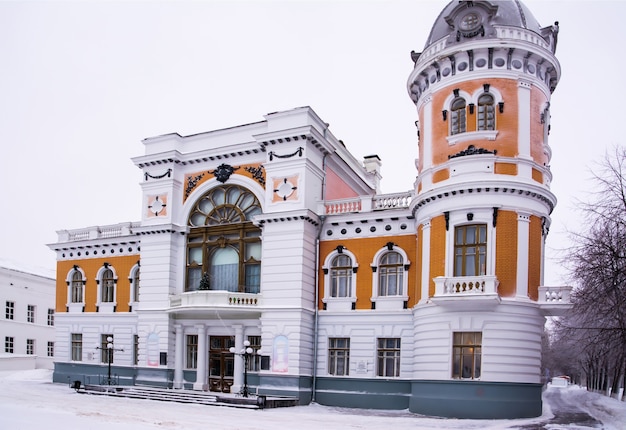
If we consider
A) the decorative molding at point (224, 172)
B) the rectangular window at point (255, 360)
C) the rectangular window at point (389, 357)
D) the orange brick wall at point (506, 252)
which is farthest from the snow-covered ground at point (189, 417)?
the decorative molding at point (224, 172)

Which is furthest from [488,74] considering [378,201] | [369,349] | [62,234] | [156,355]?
[62,234]

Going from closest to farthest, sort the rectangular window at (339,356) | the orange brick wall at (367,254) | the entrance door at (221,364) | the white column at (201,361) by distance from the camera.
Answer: the orange brick wall at (367,254), the rectangular window at (339,356), the entrance door at (221,364), the white column at (201,361)

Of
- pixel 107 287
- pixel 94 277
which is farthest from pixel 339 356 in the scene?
pixel 94 277

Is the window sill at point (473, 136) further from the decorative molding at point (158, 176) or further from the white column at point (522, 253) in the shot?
the decorative molding at point (158, 176)

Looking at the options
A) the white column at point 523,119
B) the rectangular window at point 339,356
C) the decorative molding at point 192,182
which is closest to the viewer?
the white column at point 523,119

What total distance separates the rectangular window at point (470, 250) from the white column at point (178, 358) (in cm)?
1408

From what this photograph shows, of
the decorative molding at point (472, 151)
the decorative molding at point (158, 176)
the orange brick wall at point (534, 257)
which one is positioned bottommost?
the orange brick wall at point (534, 257)

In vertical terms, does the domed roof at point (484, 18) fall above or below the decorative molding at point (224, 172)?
above

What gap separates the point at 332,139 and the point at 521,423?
52.3ft

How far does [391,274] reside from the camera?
2828cm

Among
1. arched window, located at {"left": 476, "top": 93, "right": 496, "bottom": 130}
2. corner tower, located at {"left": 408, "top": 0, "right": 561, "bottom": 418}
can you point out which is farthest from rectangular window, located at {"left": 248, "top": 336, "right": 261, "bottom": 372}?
arched window, located at {"left": 476, "top": 93, "right": 496, "bottom": 130}

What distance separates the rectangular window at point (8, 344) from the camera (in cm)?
5056

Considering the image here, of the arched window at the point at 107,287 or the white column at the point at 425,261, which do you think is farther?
the arched window at the point at 107,287

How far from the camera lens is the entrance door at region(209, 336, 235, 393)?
99.4ft
